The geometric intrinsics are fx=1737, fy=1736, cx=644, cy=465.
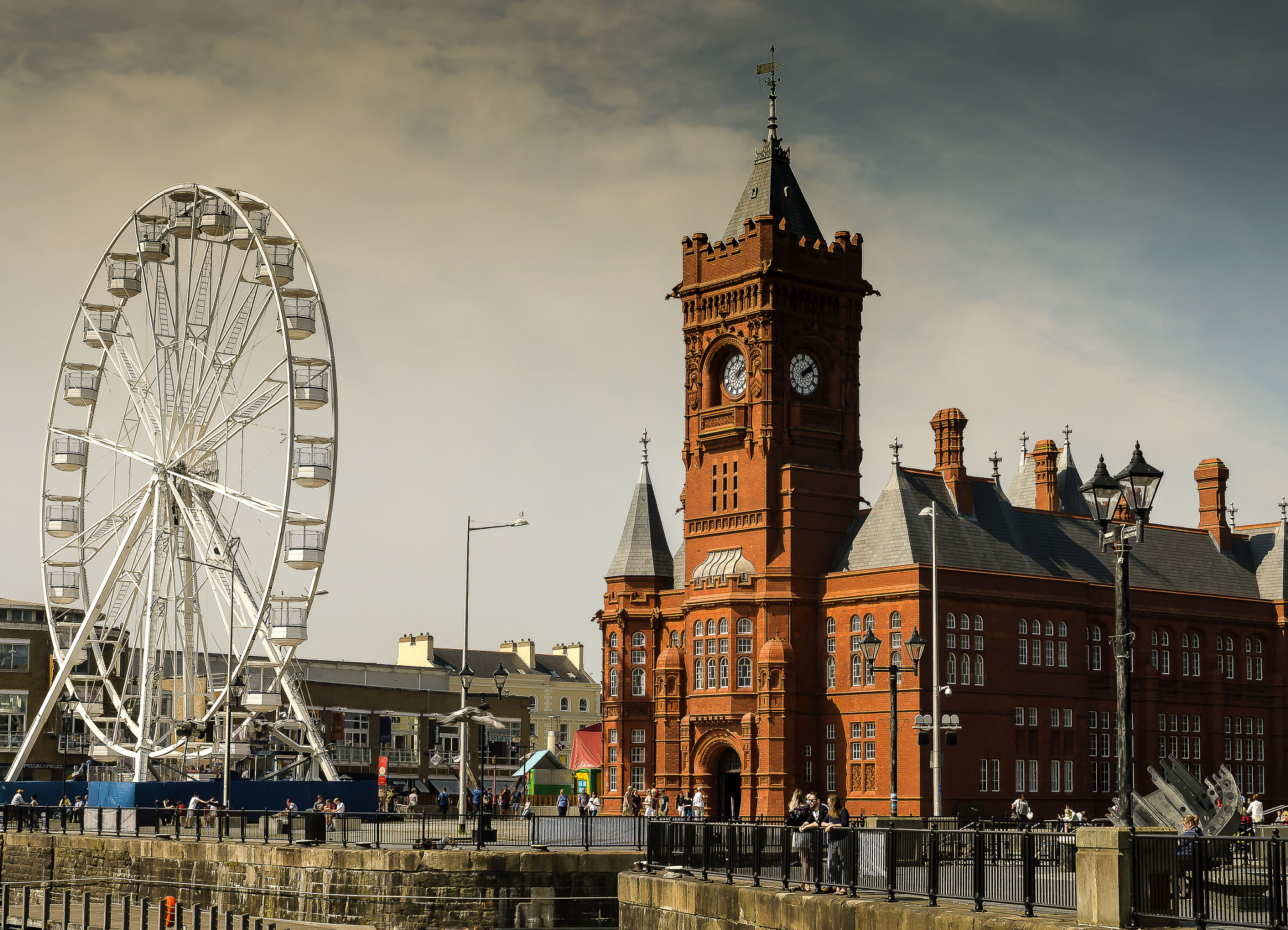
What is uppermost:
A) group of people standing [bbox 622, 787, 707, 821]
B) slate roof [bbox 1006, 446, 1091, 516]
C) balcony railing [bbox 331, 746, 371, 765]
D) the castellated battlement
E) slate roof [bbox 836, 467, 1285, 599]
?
the castellated battlement

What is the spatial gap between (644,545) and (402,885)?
3987 centimetres

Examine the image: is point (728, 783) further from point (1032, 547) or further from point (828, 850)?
point (828, 850)

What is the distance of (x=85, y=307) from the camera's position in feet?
227

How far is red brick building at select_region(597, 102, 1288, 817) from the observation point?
71.8 meters

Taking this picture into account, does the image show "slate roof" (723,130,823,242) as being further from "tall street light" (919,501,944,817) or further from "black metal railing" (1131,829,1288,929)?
"black metal railing" (1131,829,1288,929)

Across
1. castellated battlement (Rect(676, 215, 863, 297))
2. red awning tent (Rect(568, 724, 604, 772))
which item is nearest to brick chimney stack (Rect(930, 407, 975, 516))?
castellated battlement (Rect(676, 215, 863, 297))

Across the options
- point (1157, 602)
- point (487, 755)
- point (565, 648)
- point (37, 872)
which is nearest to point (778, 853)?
point (37, 872)

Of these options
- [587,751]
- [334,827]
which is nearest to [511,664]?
[587,751]

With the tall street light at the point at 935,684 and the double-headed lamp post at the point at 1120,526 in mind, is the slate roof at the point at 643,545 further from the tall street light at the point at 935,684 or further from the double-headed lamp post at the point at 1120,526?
the double-headed lamp post at the point at 1120,526

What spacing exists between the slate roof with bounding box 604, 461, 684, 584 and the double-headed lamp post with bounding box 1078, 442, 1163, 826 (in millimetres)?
58597

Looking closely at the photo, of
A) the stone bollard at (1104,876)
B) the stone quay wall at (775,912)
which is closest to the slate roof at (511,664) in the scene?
the stone quay wall at (775,912)

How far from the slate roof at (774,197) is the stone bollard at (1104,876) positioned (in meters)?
57.2

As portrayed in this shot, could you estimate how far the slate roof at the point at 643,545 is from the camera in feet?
269

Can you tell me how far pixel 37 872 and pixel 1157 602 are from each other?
1953 inches
